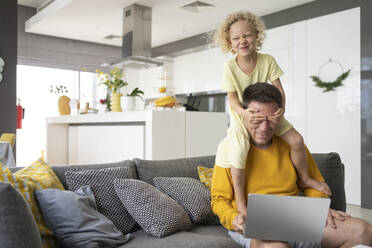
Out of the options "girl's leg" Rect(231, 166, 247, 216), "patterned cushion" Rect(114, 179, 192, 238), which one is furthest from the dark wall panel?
"girl's leg" Rect(231, 166, 247, 216)

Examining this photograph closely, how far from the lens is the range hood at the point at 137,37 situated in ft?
18.5

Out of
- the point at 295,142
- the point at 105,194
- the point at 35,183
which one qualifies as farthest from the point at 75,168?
the point at 295,142

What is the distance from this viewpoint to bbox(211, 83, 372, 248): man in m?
1.57

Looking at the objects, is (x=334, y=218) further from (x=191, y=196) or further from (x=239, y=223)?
(x=191, y=196)

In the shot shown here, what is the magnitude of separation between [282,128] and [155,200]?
71 centimetres

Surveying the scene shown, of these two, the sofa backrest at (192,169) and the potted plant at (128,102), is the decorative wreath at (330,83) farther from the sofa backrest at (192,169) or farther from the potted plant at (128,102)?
the sofa backrest at (192,169)

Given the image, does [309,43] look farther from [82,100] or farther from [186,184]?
[82,100]

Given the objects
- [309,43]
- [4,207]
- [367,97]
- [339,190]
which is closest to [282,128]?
[339,190]

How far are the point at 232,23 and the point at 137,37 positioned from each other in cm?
393

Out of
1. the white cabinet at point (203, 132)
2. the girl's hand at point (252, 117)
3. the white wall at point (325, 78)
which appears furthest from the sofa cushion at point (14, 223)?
the white wall at point (325, 78)

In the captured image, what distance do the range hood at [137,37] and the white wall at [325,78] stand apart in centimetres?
183

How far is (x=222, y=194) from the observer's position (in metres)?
1.73

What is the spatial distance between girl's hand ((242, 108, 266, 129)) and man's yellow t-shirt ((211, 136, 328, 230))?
132 mm

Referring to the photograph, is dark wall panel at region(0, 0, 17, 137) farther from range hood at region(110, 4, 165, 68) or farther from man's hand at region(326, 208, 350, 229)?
man's hand at region(326, 208, 350, 229)
